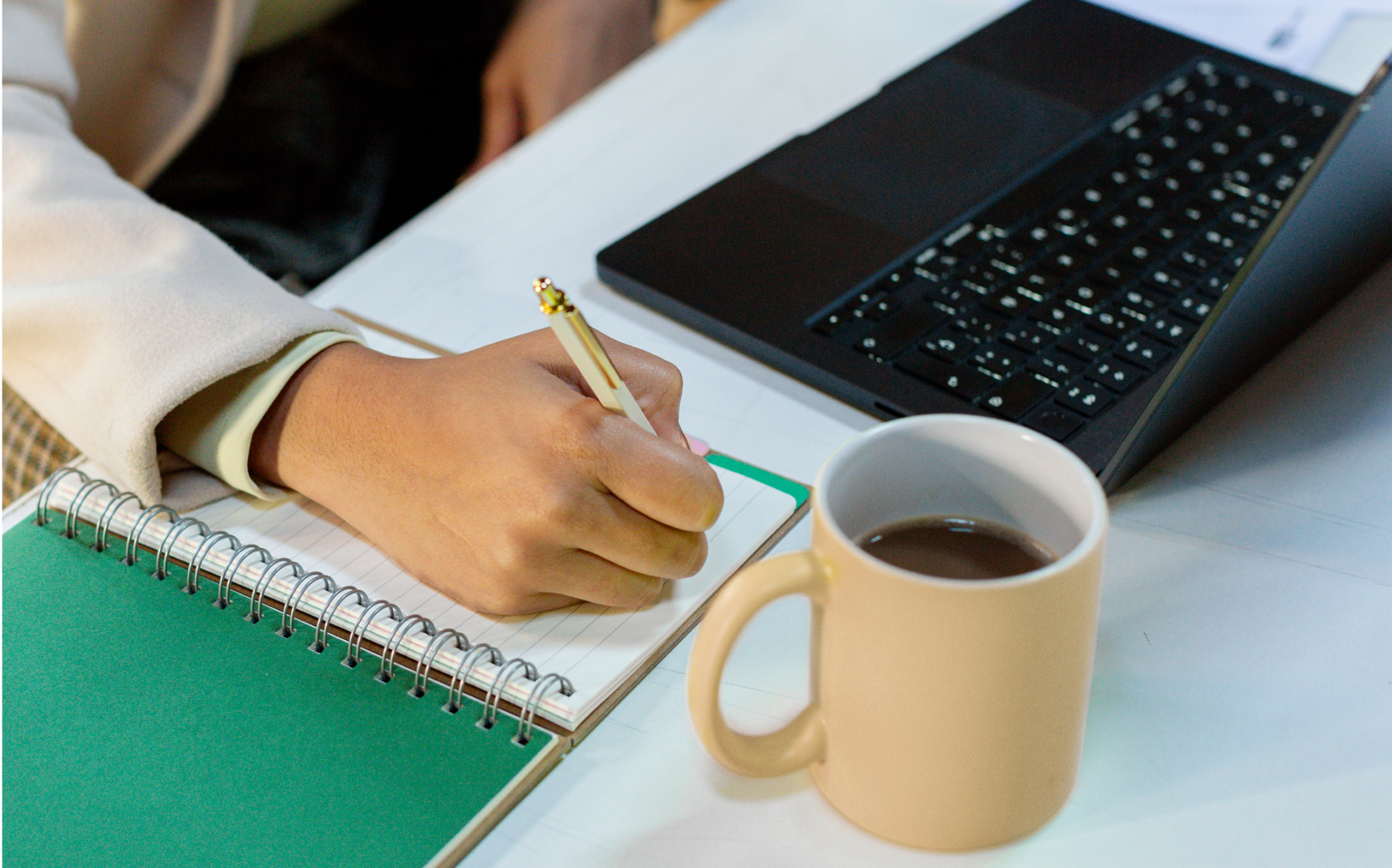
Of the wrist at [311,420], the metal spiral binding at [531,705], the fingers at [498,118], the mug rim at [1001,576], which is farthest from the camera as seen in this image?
the fingers at [498,118]

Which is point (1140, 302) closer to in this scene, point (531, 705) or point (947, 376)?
point (947, 376)

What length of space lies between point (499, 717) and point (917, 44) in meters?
0.71

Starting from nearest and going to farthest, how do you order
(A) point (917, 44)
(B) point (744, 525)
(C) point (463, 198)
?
(B) point (744, 525)
(C) point (463, 198)
(A) point (917, 44)

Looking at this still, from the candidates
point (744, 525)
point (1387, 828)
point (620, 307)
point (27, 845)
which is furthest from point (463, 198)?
point (1387, 828)

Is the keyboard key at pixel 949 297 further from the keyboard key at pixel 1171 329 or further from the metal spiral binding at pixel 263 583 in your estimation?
the metal spiral binding at pixel 263 583

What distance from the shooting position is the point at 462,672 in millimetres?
446

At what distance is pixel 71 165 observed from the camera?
64cm

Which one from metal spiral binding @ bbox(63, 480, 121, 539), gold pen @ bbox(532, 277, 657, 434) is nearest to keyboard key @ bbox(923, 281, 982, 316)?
gold pen @ bbox(532, 277, 657, 434)

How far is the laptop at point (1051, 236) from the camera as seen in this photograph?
0.53 metres

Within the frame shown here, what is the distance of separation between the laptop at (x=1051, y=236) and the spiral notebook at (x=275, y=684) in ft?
0.39

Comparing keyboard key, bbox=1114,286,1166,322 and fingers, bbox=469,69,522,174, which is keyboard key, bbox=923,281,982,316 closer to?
keyboard key, bbox=1114,286,1166,322

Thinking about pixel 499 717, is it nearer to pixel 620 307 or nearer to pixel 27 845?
pixel 27 845

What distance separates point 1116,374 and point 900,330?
0.11 m

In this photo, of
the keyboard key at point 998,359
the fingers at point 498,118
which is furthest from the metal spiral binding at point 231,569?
the fingers at point 498,118
